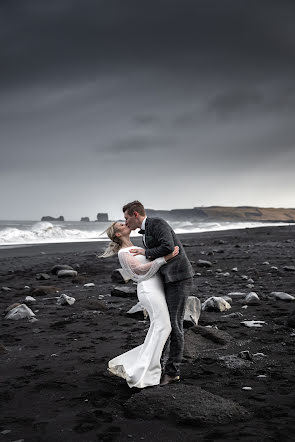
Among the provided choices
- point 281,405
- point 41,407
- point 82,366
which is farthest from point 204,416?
point 82,366

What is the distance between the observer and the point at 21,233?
108 ft

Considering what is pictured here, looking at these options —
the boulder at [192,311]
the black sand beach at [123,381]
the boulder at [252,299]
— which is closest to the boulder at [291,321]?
the black sand beach at [123,381]

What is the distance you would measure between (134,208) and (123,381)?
195 cm

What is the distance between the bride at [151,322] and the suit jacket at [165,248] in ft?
0.33

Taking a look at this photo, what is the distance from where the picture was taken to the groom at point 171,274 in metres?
4.66

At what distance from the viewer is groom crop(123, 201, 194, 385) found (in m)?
4.66

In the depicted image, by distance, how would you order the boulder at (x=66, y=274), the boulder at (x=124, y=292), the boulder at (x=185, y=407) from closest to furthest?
the boulder at (x=185, y=407), the boulder at (x=124, y=292), the boulder at (x=66, y=274)

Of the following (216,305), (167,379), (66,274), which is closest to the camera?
(167,379)

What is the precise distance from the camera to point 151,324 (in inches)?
186

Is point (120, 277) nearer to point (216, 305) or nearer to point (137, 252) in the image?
point (216, 305)

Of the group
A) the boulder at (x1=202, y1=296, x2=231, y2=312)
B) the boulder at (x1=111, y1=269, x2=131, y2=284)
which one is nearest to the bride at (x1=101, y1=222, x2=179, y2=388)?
the boulder at (x1=202, y1=296, x2=231, y2=312)

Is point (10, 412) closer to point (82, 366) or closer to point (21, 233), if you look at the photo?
point (82, 366)

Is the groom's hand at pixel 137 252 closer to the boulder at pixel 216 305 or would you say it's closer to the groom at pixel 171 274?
the groom at pixel 171 274

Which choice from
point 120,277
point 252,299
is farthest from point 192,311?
point 120,277
